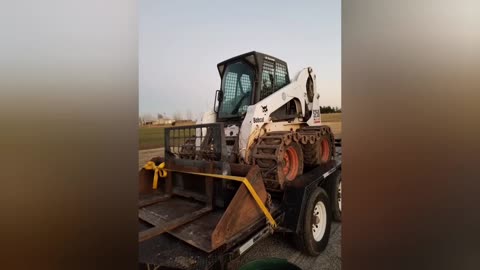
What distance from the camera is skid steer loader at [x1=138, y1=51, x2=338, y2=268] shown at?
1408mm

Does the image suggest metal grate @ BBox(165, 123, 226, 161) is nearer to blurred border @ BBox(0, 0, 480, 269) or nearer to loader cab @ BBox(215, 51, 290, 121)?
loader cab @ BBox(215, 51, 290, 121)

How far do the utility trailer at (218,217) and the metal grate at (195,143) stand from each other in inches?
2.2

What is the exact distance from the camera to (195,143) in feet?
6.22

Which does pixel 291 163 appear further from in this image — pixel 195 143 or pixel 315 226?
pixel 195 143

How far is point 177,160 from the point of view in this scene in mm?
1854

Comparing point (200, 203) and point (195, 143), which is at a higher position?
point (195, 143)

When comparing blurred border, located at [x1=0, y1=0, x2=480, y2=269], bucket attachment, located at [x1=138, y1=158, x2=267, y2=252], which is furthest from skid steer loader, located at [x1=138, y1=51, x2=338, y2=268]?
blurred border, located at [x1=0, y1=0, x2=480, y2=269]

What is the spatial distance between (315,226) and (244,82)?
135 centimetres
